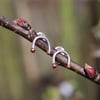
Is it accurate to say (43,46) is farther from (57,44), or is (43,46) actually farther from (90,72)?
(57,44)

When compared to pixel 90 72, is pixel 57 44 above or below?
below

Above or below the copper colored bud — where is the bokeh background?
below

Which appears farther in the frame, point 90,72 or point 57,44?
point 57,44

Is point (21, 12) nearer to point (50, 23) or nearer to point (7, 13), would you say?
point (7, 13)

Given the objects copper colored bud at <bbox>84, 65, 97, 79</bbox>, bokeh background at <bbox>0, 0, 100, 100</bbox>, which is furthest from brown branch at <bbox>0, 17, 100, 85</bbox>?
bokeh background at <bbox>0, 0, 100, 100</bbox>

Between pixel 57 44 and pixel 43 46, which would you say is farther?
pixel 57 44

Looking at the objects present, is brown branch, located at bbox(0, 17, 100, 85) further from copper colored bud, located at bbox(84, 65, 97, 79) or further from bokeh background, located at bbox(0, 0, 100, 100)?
bokeh background, located at bbox(0, 0, 100, 100)

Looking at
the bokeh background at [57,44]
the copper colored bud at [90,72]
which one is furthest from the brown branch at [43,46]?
the bokeh background at [57,44]

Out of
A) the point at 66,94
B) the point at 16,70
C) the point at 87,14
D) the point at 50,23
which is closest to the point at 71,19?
the point at 87,14

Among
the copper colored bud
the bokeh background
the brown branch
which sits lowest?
the bokeh background

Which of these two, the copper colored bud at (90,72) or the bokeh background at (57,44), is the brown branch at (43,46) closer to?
the copper colored bud at (90,72)

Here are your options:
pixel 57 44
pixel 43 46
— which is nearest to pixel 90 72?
pixel 43 46
